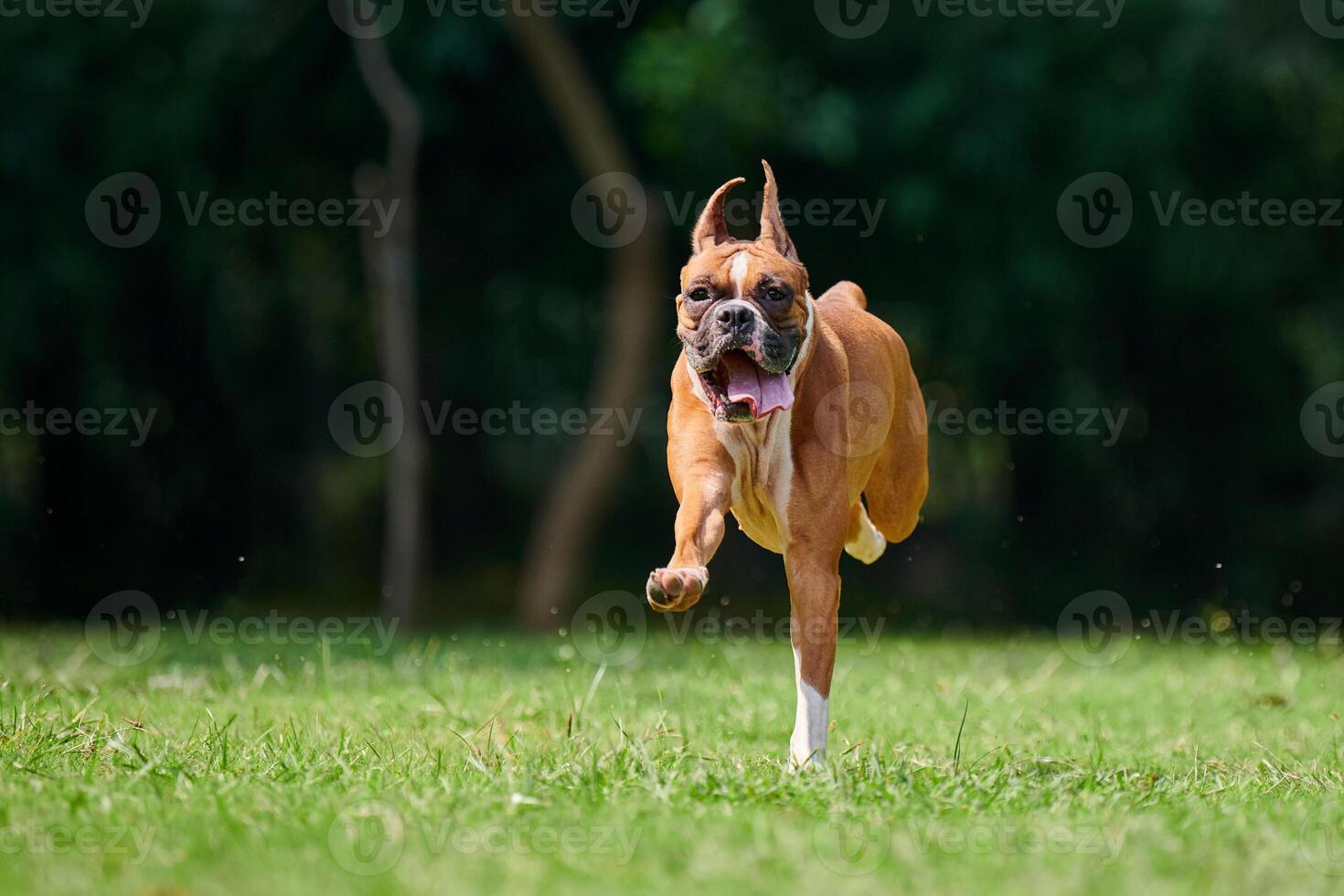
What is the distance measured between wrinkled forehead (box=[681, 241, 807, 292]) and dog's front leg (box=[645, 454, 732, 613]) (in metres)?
0.57

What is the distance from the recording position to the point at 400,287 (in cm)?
1388

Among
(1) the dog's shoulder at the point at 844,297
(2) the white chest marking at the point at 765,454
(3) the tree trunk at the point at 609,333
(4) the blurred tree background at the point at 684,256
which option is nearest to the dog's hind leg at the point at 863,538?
(1) the dog's shoulder at the point at 844,297

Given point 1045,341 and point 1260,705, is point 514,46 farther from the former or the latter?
point 1260,705

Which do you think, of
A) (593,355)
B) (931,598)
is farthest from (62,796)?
(931,598)

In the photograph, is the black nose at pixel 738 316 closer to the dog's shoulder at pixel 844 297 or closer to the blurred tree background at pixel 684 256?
the dog's shoulder at pixel 844 297

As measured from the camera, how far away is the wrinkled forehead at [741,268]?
5.05 metres

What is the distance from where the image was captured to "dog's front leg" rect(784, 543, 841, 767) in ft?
Answer: 16.8

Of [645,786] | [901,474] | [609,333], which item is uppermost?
[609,333]

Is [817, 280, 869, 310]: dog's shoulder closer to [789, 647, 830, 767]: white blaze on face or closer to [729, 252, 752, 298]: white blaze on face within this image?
[729, 252, 752, 298]: white blaze on face

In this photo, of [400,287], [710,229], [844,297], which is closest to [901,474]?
[844,297]

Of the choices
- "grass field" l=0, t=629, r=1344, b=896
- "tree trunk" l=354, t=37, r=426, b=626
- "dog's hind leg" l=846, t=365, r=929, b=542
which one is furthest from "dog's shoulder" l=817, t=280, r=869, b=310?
"tree trunk" l=354, t=37, r=426, b=626

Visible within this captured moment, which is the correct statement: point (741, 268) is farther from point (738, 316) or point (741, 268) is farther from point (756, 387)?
point (756, 387)

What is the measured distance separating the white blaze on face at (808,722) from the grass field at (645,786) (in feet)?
0.29

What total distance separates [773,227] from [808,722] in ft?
5.28
